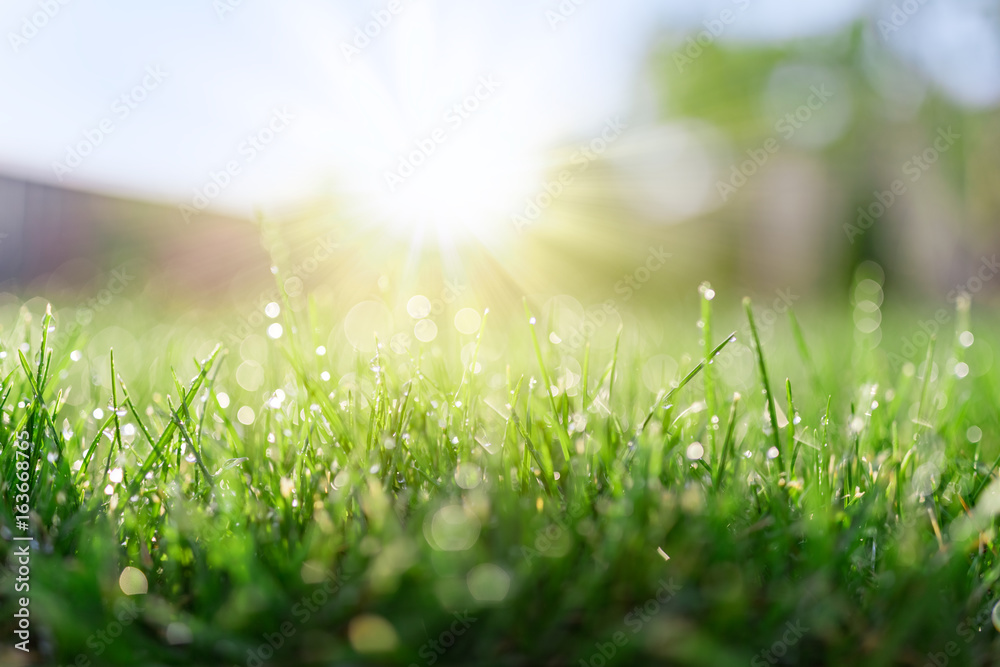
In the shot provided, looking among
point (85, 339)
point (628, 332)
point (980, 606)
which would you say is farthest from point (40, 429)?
point (628, 332)

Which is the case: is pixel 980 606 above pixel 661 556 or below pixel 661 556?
below

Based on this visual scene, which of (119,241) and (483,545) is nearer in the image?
(483,545)

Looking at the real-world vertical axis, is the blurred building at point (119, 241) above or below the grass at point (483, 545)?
above

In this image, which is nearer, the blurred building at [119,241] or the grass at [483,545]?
the grass at [483,545]

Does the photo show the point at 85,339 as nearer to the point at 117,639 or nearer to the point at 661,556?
the point at 117,639

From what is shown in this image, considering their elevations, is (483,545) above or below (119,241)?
below

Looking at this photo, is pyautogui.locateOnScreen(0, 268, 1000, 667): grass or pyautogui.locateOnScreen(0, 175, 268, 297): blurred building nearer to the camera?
pyautogui.locateOnScreen(0, 268, 1000, 667): grass

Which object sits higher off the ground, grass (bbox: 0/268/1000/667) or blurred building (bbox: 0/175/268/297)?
blurred building (bbox: 0/175/268/297)

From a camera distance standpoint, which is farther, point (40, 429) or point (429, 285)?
point (429, 285)

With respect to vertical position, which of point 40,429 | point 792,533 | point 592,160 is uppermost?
point 592,160

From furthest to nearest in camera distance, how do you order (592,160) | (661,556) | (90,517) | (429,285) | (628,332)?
(592,160) < (429,285) < (628,332) < (90,517) < (661,556)

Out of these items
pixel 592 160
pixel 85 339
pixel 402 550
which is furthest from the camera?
pixel 592 160
